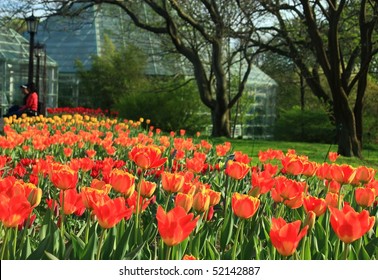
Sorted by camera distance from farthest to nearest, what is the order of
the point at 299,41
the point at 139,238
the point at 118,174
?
the point at 299,41, the point at 118,174, the point at 139,238

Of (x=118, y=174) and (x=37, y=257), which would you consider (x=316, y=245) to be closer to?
(x=118, y=174)

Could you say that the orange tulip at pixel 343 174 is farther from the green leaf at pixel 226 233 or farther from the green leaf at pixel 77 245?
the green leaf at pixel 77 245

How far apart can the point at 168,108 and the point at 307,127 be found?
5.09m

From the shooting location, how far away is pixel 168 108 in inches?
919

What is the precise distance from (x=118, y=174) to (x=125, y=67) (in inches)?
1095

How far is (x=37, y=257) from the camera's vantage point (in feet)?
5.85

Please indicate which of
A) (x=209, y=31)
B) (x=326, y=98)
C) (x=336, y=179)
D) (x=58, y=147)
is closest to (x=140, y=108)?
(x=209, y=31)

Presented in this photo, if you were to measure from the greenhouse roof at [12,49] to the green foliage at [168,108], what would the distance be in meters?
4.66

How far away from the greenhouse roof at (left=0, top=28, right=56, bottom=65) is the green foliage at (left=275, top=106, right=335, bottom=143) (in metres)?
10.6

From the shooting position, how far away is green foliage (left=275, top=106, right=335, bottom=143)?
23.3 m

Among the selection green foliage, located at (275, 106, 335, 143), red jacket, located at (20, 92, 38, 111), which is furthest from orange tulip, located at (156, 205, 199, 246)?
Answer: green foliage, located at (275, 106, 335, 143)

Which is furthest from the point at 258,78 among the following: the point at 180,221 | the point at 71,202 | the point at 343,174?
the point at 180,221

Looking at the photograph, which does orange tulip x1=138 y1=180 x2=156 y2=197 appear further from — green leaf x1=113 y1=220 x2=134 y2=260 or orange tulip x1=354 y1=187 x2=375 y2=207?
orange tulip x1=354 y1=187 x2=375 y2=207

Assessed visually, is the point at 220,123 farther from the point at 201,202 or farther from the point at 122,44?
the point at 201,202
